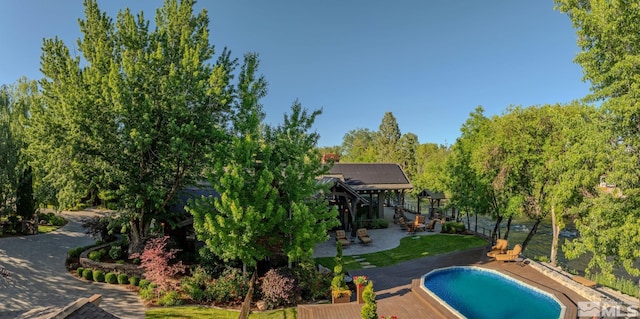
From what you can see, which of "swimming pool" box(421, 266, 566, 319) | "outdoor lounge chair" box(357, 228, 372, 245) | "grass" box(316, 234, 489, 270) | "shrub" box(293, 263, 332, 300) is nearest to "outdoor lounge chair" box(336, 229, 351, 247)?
"outdoor lounge chair" box(357, 228, 372, 245)

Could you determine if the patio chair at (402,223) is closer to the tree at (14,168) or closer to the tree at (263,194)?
the tree at (263,194)

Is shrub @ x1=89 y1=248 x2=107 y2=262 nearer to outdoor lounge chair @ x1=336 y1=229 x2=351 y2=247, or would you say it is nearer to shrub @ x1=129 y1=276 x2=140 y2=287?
shrub @ x1=129 y1=276 x2=140 y2=287

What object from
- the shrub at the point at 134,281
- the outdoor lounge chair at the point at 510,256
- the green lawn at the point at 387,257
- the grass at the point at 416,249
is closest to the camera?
the green lawn at the point at 387,257

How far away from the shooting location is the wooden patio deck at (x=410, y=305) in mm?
11961

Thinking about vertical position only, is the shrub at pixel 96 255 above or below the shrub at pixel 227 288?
above

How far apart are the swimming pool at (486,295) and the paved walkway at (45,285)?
40.0ft

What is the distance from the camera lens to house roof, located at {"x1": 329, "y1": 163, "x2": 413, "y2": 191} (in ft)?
100

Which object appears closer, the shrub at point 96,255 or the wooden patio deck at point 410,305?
the wooden patio deck at point 410,305

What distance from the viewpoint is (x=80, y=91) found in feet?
49.6

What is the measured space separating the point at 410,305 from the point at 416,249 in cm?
939

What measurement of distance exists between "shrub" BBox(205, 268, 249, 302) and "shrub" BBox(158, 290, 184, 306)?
1065 millimetres

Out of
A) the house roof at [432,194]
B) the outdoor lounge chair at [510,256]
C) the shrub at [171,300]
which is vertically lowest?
the shrub at [171,300]

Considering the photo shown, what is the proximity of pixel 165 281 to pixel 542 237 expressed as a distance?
2923 centimetres

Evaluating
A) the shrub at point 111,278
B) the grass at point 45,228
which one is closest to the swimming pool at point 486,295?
the shrub at point 111,278
